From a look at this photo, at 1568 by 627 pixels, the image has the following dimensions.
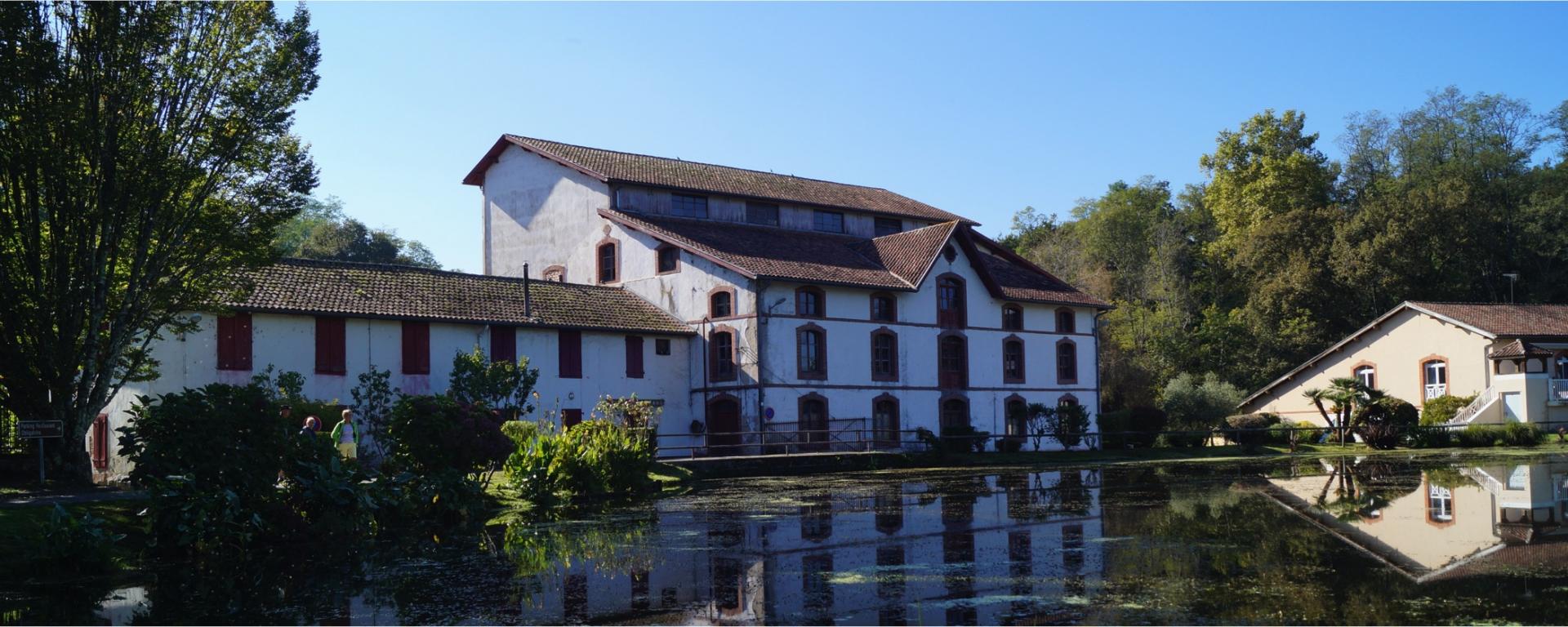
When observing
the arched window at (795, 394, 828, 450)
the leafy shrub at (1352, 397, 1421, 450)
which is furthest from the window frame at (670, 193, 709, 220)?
the leafy shrub at (1352, 397, 1421, 450)

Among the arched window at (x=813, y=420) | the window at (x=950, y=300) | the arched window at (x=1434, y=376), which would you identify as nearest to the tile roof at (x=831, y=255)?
the window at (x=950, y=300)

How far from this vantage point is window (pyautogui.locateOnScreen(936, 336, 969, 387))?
149ft

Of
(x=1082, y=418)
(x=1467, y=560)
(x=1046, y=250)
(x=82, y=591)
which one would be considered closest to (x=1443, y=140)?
(x=1046, y=250)

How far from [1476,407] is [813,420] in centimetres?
2633

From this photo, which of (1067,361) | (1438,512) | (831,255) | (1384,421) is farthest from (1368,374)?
(1438,512)

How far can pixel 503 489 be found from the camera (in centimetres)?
2308

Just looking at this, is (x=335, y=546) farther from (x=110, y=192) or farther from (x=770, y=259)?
(x=770, y=259)

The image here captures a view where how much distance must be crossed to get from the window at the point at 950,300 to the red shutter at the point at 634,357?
445 inches

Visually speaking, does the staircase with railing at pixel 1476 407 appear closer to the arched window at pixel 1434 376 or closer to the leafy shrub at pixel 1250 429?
the arched window at pixel 1434 376

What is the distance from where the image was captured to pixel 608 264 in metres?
44.7

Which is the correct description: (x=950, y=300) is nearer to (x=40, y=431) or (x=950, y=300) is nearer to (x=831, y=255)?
(x=831, y=255)

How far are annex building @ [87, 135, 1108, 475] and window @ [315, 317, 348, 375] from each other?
0.16ft

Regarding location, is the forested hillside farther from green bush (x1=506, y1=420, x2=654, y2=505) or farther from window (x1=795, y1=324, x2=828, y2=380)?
green bush (x1=506, y1=420, x2=654, y2=505)

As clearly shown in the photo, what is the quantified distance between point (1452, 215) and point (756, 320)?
38.8m
